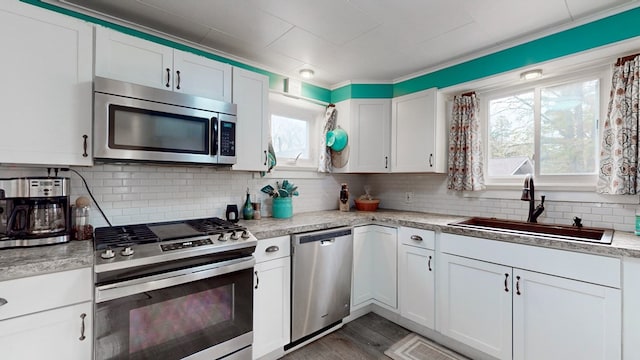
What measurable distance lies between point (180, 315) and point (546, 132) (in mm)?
2944

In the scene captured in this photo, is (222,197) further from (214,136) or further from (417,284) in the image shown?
(417,284)

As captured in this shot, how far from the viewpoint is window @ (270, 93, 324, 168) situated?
289 centimetres

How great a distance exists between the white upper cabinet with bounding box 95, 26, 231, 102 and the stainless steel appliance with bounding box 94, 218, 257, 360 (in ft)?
3.14

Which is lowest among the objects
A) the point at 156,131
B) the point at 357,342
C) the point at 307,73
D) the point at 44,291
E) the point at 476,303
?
the point at 357,342

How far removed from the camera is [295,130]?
3062 millimetres

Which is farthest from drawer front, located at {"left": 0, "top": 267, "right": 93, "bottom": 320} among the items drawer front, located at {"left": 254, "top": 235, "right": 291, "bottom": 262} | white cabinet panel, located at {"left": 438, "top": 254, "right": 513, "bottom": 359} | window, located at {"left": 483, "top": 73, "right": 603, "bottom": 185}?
window, located at {"left": 483, "top": 73, "right": 603, "bottom": 185}

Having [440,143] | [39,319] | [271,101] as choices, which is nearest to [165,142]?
[39,319]

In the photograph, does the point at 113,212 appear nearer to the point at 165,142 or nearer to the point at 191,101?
the point at 165,142

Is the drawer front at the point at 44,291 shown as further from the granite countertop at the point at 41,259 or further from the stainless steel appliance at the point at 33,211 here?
the stainless steel appliance at the point at 33,211

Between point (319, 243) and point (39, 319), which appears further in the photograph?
point (319, 243)

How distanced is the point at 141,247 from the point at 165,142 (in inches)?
26.2

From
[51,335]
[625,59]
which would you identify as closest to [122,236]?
[51,335]

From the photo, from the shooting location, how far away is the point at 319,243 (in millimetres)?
2234

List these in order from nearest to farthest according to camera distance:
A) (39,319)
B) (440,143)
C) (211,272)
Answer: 1. (39,319)
2. (211,272)
3. (440,143)
